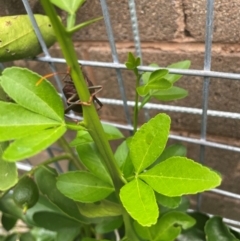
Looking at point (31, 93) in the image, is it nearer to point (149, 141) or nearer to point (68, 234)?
point (149, 141)

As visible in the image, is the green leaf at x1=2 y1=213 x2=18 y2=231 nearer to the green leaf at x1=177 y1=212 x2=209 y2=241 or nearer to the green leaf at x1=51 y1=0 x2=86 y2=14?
the green leaf at x1=177 y1=212 x2=209 y2=241

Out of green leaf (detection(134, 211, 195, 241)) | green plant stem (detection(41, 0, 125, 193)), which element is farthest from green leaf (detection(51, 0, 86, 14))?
green leaf (detection(134, 211, 195, 241))

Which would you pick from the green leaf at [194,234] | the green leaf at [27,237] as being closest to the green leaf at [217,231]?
the green leaf at [194,234]

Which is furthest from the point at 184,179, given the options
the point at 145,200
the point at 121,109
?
the point at 121,109

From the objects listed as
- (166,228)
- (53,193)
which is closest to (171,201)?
(166,228)

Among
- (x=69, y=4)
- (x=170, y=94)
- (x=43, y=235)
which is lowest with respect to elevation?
(x=43, y=235)

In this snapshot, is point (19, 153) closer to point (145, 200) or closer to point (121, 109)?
point (145, 200)
